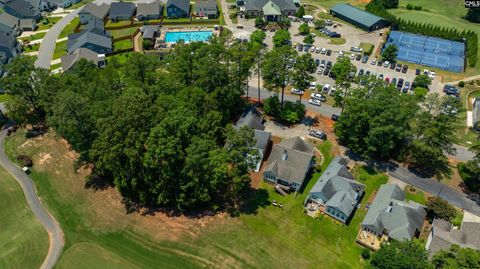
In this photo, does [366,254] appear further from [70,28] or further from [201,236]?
[70,28]

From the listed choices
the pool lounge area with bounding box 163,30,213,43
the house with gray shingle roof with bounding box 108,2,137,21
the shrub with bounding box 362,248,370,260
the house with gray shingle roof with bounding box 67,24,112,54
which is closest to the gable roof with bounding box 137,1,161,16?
the house with gray shingle roof with bounding box 108,2,137,21

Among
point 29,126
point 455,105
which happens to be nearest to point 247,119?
A: point 455,105

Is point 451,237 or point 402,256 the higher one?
point 402,256

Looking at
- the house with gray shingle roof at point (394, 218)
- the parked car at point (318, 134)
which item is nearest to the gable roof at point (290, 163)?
the parked car at point (318, 134)

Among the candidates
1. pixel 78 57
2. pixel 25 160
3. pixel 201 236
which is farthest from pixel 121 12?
pixel 201 236

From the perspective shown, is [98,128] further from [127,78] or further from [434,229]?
[434,229]

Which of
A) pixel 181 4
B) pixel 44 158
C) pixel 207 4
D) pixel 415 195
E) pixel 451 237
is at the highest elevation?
pixel 181 4
